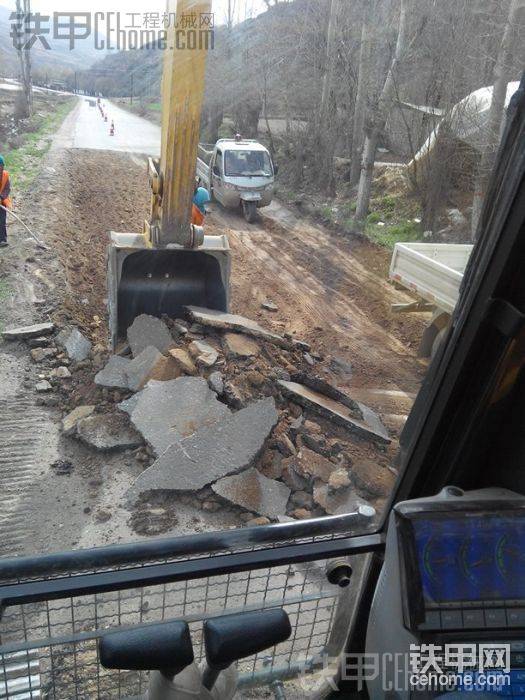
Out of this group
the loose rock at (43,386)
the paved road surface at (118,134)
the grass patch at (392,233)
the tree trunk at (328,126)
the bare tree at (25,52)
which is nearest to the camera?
the loose rock at (43,386)

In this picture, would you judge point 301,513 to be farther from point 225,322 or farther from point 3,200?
point 3,200

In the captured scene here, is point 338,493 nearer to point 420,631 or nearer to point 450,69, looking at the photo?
point 420,631

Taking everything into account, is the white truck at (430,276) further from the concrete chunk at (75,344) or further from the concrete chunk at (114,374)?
the concrete chunk at (75,344)

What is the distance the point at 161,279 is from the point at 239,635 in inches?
167

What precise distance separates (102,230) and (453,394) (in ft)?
29.4

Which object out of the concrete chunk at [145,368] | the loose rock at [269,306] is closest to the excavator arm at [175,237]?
the concrete chunk at [145,368]

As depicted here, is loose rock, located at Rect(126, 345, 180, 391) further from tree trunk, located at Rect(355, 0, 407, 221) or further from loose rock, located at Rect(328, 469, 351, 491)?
tree trunk, located at Rect(355, 0, 407, 221)

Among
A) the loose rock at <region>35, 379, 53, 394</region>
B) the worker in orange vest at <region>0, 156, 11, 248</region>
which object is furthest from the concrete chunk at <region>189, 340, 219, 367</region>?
the worker in orange vest at <region>0, 156, 11, 248</region>

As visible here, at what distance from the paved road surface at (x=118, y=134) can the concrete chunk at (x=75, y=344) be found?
9.34 metres

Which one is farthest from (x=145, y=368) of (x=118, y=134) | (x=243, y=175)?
(x=118, y=134)

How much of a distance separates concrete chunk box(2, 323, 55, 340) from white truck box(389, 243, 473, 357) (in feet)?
11.1

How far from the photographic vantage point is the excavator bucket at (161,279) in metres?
4.90

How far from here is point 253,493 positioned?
3.57 metres

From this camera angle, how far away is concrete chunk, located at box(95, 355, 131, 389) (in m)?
4.41
